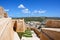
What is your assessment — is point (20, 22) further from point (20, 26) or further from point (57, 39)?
point (57, 39)

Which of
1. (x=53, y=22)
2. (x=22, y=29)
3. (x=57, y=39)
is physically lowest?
(x=22, y=29)

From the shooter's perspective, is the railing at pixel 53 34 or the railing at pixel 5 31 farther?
the railing at pixel 53 34

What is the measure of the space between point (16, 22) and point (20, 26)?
770mm

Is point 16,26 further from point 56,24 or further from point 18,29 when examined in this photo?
point 56,24

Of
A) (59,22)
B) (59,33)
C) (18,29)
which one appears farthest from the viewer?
(18,29)

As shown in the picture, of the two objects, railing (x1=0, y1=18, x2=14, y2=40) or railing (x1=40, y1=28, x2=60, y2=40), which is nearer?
railing (x1=0, y1=18, x2=14, y2=40)

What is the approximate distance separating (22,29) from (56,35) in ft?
49.5

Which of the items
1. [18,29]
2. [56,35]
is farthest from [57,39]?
[18,29]

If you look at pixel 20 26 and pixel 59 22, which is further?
pixel 20 26

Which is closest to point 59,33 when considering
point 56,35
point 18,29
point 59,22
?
point 56,35

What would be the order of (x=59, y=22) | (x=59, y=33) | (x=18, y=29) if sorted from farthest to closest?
(x=18, y=29) → (x=59, y=22) → (x=59, y=33)

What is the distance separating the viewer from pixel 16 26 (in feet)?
55.5

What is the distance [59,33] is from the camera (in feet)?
5.63

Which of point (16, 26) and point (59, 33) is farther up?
point (59, 33)
